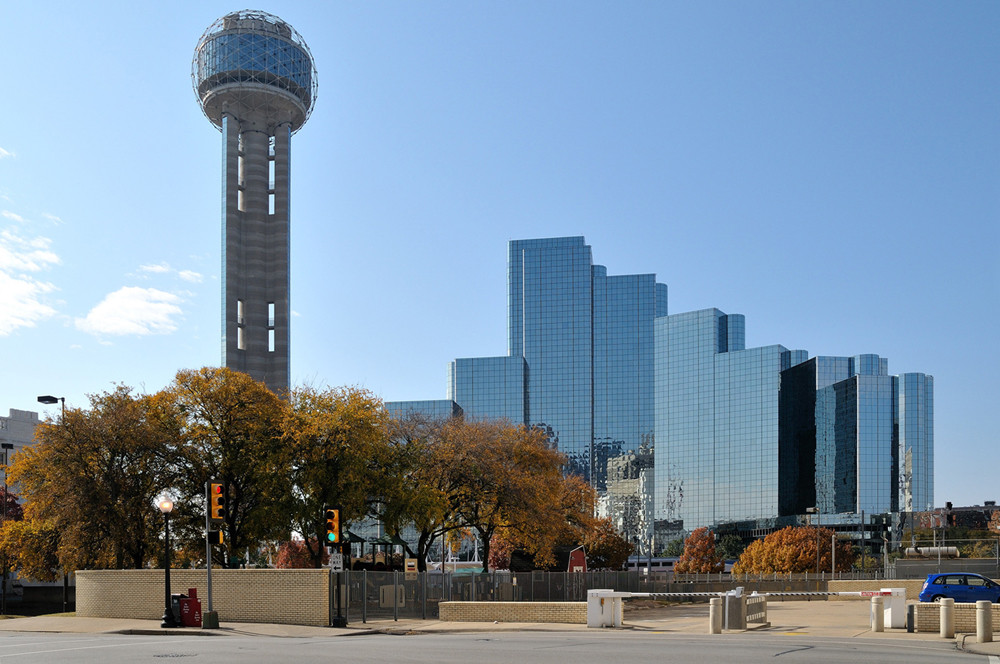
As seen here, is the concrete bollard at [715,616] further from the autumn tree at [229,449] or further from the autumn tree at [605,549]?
the autumn tree at [605,549]

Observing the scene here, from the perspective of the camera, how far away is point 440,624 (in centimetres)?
3638

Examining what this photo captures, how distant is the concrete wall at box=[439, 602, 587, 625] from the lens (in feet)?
116

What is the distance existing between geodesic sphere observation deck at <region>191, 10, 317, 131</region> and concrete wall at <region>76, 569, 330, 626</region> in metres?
144

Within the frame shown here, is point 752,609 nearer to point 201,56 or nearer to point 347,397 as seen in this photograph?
point 347,397

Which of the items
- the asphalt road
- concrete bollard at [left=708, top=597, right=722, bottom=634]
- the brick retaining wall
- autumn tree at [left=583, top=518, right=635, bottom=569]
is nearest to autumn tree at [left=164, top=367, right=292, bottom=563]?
the asphalt road

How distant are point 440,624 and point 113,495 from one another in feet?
66.4

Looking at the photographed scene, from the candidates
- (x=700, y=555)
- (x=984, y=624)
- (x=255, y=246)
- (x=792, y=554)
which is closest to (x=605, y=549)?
(x=792, y=554)

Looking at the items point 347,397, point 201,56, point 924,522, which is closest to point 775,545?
point 924,522

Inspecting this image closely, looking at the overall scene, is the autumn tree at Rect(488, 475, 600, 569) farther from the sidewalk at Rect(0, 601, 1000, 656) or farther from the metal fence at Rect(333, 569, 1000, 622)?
the sidewalk at Rect(0, 601, 1000, 656)

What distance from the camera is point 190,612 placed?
112 ft

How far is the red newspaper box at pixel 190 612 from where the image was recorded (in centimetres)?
3397

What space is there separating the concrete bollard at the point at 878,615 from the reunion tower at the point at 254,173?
144681 mm

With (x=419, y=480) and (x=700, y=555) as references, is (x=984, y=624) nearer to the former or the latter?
(x=419, y=480)

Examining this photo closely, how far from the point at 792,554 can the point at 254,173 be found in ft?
348
